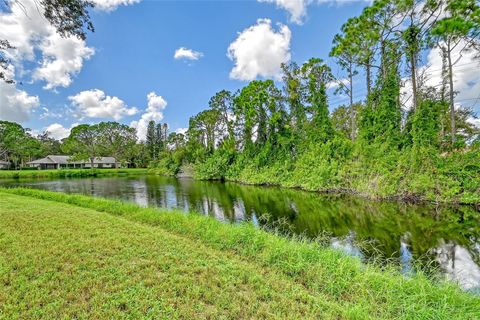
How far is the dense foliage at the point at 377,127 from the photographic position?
42.2ft

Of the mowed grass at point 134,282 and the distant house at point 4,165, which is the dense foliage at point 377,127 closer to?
the mowed grass at point 134,282

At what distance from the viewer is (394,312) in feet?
11.4

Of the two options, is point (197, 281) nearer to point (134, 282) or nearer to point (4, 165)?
point (134, 282)

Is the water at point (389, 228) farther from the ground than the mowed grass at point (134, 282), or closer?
closer

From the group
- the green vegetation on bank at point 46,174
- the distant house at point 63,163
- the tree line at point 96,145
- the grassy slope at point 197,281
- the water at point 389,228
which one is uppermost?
the tree line at point 96,145

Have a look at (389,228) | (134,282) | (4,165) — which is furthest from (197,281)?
(4,165)

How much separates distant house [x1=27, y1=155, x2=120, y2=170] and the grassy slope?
199 ft

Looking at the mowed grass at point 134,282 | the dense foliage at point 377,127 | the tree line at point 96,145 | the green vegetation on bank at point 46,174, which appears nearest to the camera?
the mowed grass at point 134,282

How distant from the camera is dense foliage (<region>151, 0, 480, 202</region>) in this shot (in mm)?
12852

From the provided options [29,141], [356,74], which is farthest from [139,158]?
[356,74]

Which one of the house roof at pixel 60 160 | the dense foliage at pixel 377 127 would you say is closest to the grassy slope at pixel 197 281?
the dense foliage at pixel 377 127

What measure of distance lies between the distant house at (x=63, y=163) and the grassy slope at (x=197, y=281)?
60.8 m

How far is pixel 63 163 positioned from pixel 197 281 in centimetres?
6569

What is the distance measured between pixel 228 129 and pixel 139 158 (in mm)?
36417
